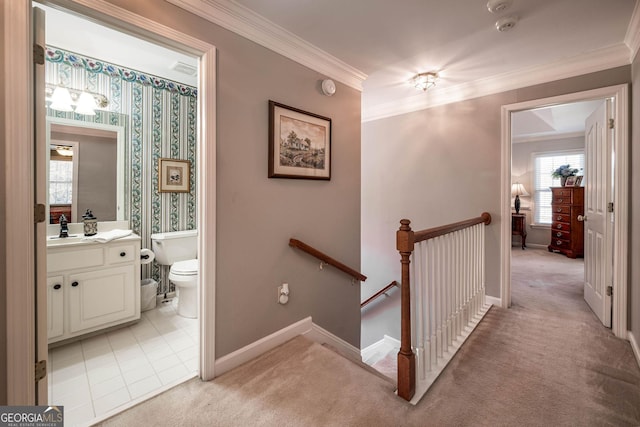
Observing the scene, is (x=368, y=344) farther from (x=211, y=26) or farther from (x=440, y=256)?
(x=211, y=26)

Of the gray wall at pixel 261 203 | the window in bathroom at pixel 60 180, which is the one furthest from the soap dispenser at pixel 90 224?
the gray wall at pixel 261 203

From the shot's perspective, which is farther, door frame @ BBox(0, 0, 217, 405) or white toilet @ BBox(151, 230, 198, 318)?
white toilet @ BBox(151, 230, 198, 318)

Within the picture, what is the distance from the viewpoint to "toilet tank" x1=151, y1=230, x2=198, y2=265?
3023 millimetres

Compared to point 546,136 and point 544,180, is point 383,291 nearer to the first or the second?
point 544,180

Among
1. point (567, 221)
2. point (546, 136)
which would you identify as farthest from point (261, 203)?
point (546, 136)

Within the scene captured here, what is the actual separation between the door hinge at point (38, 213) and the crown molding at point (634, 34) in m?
3.39

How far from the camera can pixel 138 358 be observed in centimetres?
213

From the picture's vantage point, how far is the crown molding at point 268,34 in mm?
1647

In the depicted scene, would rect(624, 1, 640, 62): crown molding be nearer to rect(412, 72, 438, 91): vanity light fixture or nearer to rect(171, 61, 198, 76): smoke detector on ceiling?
rect(412, 72, 438, 91): vanity light fixture

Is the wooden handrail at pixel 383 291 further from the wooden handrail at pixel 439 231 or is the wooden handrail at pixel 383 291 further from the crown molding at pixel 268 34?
the crown molding at pixel 268 34

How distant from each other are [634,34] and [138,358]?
13.9ft

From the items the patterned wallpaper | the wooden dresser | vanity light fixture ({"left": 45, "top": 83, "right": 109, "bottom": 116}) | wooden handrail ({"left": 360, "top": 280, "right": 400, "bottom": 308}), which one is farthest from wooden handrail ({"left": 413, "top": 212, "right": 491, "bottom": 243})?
the wooden dresser

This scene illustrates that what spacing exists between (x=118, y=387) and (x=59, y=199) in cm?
188

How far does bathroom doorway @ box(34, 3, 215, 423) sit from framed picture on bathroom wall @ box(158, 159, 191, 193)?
1.13 m
